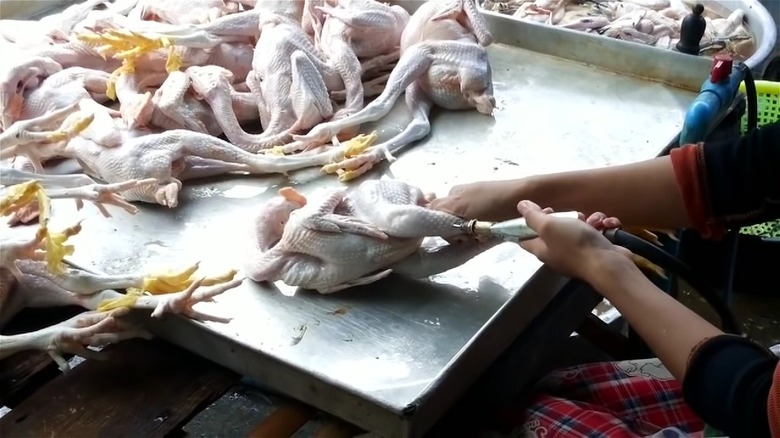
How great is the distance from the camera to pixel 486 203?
1439 millimetres

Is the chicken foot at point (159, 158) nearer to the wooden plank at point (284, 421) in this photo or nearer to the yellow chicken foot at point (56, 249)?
the yellow chicken foot at point (56, 249)

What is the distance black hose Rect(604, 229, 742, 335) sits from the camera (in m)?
1.13

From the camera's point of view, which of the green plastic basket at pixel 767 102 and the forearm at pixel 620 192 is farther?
the green plastic basket at pixel 767 102

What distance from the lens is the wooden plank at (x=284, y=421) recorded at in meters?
1.16

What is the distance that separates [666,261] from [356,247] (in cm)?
51

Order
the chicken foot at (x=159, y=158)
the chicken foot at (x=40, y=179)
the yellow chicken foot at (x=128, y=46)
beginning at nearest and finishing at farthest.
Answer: the chicken foot at (x=40, y=179), the chicken foot at (x=159, y=158), the yellow chicken foot at (x=128, y=46)

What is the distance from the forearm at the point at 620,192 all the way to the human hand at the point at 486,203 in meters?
0.02

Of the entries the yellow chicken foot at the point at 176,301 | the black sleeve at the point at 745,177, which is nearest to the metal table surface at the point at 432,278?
the yellow chicken foot at the point at 176,301

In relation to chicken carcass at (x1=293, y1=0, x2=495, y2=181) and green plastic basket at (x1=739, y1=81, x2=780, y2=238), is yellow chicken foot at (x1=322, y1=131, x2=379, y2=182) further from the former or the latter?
green plastic basket at (x1=739, y1=81, x2=780, y2=238)

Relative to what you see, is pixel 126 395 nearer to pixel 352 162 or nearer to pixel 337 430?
pixel 337 430

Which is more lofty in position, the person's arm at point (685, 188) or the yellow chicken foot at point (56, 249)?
the person's arm at point (685, 188)

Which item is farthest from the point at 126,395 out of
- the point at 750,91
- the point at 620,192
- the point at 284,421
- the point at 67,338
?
the point at 750,91

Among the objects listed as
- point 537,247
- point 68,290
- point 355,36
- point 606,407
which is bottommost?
point 606,407

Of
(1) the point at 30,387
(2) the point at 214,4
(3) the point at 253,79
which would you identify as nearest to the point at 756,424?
(1) the point at 30,387
